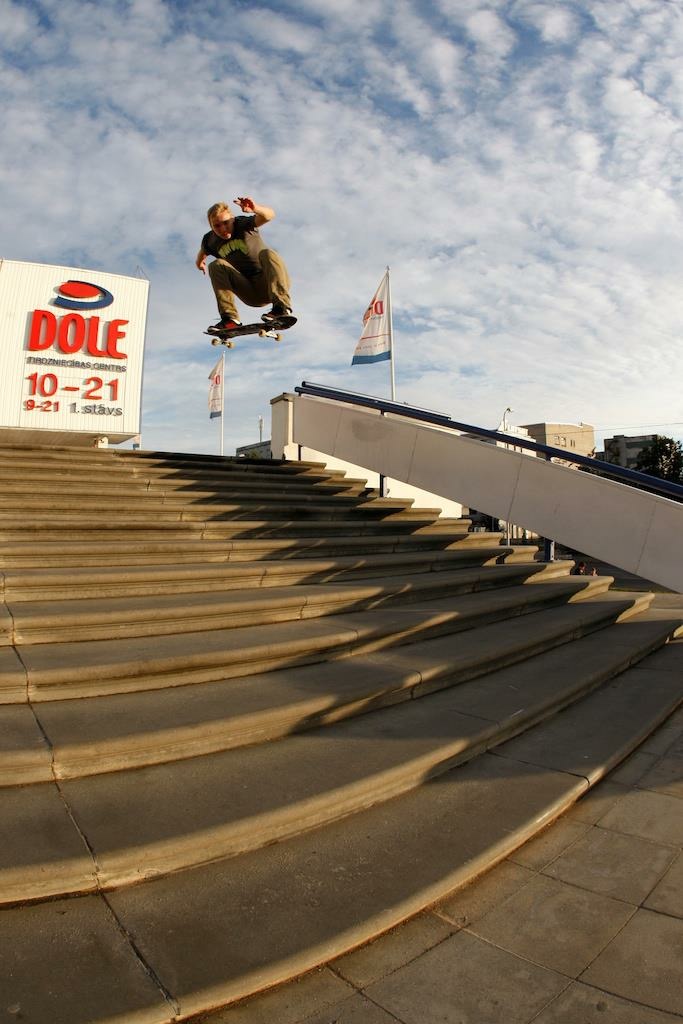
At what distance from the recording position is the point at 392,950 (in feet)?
7.01

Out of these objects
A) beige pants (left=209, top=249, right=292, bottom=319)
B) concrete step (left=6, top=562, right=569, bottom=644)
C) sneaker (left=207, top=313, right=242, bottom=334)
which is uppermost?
beige pants (left=209, top=249, right=292, bottom=319)

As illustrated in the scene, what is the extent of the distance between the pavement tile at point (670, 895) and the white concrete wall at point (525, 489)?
452 cm

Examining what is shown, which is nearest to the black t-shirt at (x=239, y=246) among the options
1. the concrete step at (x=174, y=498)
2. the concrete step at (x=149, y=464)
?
the concrete step at (x=149, y=464)

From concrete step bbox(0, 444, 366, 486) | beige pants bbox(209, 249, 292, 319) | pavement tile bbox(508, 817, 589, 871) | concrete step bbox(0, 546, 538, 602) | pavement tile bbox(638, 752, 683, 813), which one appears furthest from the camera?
beige pants bbox(209, 249, 292, 319)

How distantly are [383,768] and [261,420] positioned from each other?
73.9 m

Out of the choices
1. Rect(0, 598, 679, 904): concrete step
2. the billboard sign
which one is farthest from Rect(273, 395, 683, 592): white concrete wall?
the billboard sign

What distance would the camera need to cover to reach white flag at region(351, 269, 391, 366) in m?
17.4

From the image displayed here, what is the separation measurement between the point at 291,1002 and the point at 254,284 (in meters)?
10.1

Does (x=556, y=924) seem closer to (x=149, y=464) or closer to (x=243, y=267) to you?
(x=149, y=464)

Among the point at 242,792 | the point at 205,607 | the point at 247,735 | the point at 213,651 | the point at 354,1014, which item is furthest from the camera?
the point at 205,607

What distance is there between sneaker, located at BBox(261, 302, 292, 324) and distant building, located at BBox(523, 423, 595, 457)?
267ft

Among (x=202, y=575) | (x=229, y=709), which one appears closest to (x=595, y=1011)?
(x=229, y=709)

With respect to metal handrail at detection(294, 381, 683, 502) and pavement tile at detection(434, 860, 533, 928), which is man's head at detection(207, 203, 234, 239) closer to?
metal handrail at detection(294, 381, 683, 502)

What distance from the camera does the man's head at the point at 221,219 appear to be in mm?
9547
